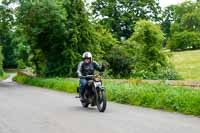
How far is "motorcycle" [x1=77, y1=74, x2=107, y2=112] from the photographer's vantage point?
1454 centimetres

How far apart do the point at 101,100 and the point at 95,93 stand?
1.43 ft

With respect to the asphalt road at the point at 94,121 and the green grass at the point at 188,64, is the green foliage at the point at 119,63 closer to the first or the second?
the green grass at the point at 188,64

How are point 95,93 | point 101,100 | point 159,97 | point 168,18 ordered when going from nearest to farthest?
point 101,100
point 95,93
point 159,97
point 168,18

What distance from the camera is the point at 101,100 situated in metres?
14.6

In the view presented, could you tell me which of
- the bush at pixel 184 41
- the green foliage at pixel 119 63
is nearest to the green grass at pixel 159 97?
the green foliage at pixel 119 63

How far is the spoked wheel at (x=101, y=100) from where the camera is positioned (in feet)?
47.2

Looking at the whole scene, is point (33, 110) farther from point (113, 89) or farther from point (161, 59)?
point (161, 59)

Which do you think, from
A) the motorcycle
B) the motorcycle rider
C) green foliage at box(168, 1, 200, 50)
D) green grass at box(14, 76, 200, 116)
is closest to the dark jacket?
the motorcycle rider

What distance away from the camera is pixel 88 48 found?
36281 mm

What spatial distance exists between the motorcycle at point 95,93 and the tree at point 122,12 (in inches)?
2378

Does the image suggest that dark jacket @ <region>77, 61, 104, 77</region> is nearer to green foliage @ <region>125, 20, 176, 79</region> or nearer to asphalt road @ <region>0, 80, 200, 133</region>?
asphalt road @ <region>0, 80, 200, 133</region>

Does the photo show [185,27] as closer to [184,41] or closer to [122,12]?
[184,41]

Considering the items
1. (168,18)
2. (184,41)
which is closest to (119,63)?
(184,41)

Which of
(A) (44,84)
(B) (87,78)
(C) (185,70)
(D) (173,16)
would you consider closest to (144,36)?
(A) (44,84)
